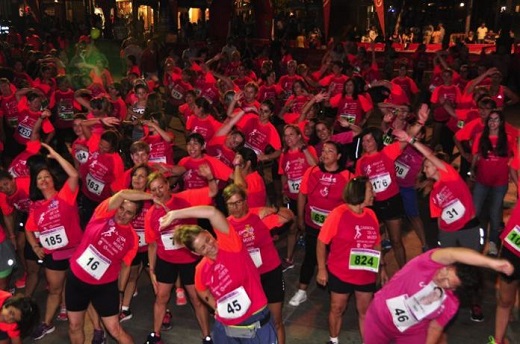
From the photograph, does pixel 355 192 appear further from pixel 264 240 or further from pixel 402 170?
pixel 402 170

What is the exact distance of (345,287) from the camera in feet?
15.6

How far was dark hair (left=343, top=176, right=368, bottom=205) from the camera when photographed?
4.54m

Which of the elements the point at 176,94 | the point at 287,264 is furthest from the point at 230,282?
the point at 176,94

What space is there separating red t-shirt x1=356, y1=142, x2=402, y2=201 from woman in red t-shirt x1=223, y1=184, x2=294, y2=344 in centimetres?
158

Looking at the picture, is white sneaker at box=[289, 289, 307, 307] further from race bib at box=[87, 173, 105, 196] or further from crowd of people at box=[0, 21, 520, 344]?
race bib at box=[87, 173, 105, 196]

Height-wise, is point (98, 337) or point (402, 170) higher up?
point (402, 170)

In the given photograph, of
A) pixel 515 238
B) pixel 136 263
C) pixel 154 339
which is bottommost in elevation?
pixel 154 339

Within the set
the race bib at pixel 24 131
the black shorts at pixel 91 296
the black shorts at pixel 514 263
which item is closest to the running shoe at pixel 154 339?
the black shorts at pixel 91 296

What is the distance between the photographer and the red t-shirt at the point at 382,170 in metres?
6.02

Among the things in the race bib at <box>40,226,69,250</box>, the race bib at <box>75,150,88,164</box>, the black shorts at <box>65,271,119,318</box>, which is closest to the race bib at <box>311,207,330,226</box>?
the black shorts at <box>65,271,119,318</box>

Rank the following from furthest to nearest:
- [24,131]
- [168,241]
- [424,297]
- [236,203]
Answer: [24,131] < [168,241] < [236,203] < [424,297]

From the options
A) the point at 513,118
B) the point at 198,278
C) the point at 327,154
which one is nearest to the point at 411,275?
the point at 198,278

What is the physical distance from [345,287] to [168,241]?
1.53m

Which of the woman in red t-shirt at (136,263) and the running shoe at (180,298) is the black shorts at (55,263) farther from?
the running shoe at (180,298)
